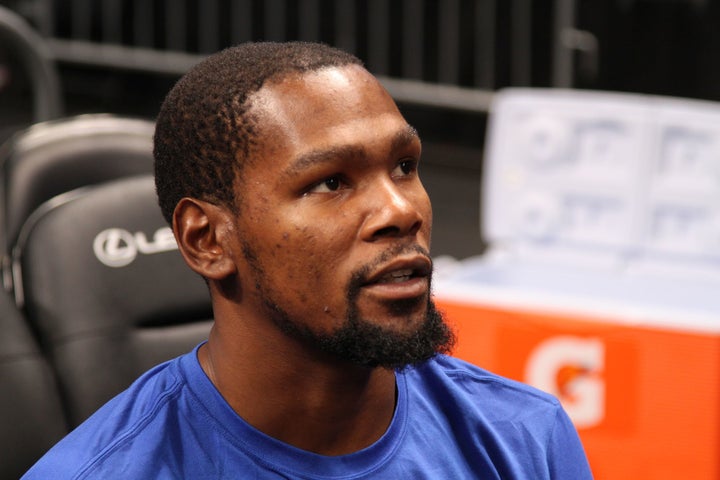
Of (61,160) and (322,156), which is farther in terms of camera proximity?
(61,160)

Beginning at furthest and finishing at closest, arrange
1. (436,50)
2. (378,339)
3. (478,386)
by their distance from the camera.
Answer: (436,50), (478,386), (378,339)

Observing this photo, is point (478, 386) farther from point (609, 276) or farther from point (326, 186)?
point (609, 276)

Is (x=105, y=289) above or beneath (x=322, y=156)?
beneath

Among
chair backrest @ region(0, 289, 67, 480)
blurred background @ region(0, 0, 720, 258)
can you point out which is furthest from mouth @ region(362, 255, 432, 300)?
blurred background @ region(0, 0, 720, 258)

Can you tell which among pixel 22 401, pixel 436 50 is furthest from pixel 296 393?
pixel 436 50

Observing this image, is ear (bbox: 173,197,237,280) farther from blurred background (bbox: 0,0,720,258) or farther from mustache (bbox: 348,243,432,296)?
blurred background (bbox: 0,0,720,258)

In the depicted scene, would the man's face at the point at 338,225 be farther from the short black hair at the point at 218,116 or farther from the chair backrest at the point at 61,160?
the chair backrest at the point at 61,160

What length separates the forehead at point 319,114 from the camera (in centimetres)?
124

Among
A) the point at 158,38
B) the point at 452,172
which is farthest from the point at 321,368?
the point at 158,38

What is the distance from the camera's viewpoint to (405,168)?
51.3 inches

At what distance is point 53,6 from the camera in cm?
603

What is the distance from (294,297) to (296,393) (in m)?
0.11

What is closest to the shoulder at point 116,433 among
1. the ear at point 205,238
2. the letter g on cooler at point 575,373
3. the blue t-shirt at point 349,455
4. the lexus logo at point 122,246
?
the blue t-shirt at point 349,455

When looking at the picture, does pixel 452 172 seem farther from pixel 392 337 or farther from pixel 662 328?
pixel 392 337
